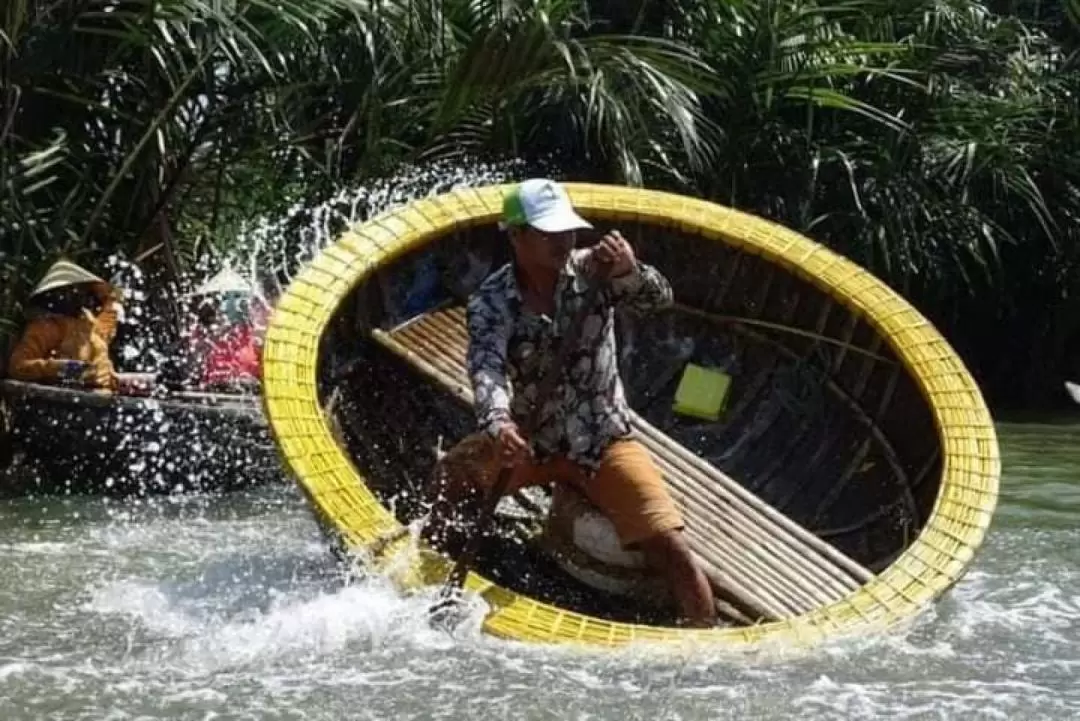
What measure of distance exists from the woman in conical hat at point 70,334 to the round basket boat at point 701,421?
6.43ft

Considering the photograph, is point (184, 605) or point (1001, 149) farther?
point (1001, 149)

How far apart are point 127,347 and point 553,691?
4638mm

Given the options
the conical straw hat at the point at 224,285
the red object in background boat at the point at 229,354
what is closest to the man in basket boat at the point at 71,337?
the red object in background boat at the point at 229,354

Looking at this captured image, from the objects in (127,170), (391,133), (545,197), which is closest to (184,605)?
(545,197)

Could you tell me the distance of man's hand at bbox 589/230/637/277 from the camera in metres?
4.91

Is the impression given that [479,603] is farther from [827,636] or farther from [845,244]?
[845,244]

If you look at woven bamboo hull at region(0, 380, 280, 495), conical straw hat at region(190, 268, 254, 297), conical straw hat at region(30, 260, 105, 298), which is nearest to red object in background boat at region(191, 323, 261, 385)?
conical straw hat at region(190, 268, 254, 297)

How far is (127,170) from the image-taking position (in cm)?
830

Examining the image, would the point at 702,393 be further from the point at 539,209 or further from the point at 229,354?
the point at 229,354

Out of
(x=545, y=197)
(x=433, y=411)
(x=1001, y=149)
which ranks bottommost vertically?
(x=433, y=411)

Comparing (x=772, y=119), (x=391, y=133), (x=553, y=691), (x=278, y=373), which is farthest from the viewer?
(x=772, y=119)

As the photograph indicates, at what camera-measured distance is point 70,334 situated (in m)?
7.99

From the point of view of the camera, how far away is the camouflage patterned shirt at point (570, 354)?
5.07 m

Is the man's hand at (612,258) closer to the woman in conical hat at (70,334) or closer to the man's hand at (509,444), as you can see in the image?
the man's hand at (509,444)
